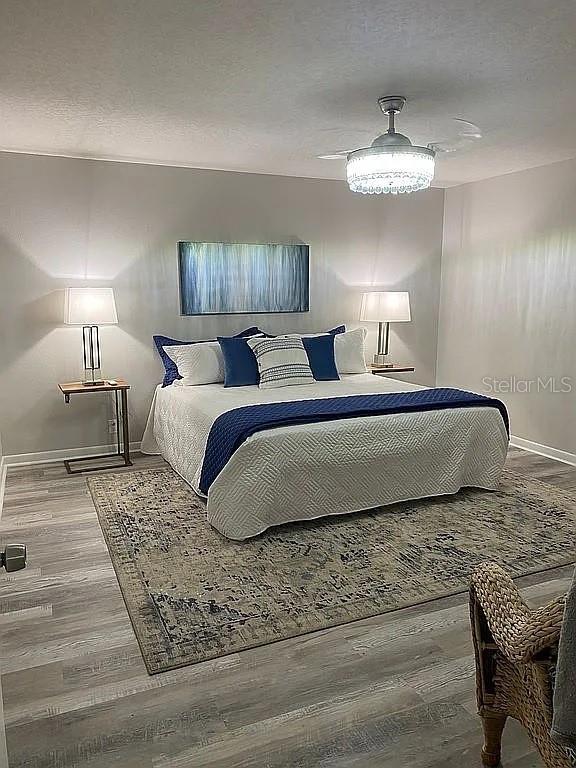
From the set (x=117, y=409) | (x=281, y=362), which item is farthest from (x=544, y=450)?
(x=117, y=409)

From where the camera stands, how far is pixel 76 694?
215cm

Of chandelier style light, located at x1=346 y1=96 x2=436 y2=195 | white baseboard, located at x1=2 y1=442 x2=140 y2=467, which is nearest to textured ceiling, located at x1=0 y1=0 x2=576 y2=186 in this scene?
chandelier style light, located at x1=346 y1=96 x2=436 y2=195

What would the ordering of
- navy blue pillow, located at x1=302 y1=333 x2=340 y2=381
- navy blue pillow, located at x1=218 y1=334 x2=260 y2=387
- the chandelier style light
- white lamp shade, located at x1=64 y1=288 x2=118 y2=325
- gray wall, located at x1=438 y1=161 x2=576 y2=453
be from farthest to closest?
navy blue pillow, located at x1=302 y1=333 x2=340 y2=381 → gray wall, located at x1=438 y1=161 x2=576 y2=453 → navy blue pillow, located at x1=218 y1=334 x2=260 y2=387 → white lamp shade, located at x1=64 y1=288 x2=118 y2=325 → the chandelier style light

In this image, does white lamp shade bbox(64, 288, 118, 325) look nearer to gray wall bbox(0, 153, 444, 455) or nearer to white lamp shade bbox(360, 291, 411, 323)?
gray wall bbox(0, 153, 444, 455)

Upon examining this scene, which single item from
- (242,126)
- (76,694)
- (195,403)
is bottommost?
(76,694)

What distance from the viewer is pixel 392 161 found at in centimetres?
318

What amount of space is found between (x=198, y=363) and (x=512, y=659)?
3645 mm

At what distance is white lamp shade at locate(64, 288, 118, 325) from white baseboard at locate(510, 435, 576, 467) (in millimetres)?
3616

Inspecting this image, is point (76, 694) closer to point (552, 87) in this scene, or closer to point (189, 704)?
point (189, 704)

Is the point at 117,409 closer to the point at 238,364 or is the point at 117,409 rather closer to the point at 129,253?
the point at 238,364

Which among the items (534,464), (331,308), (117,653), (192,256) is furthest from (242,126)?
(534,464)

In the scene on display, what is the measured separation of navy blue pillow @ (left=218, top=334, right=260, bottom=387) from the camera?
470 centimetres

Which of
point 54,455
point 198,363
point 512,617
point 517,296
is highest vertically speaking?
point 517,296

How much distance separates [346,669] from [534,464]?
3.13 metres
